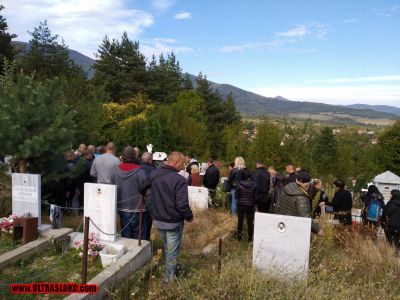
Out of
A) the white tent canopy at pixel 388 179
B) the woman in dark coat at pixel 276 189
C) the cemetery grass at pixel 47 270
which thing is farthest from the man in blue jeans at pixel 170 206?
the white tent canopy at pixel 388 179

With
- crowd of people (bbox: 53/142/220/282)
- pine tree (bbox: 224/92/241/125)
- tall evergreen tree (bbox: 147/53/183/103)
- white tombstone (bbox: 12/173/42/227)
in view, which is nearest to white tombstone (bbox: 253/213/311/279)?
crowd of people (bbox: 53/142/220/282)

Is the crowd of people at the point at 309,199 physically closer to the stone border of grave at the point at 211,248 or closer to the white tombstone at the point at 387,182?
the stone border of grave at the point at 211,248

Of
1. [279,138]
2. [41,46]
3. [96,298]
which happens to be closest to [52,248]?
[96,298]

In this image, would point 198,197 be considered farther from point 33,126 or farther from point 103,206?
point 33,126

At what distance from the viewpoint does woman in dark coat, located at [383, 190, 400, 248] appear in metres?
8.06

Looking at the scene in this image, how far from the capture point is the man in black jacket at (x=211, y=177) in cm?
1162

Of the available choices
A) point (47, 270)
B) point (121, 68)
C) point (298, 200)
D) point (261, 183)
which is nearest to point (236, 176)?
point (261, 183)

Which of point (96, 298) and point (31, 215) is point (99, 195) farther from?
point (96, 298)

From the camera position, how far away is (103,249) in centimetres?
615

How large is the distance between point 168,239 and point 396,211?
5398 millimetres

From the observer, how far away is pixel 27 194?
7.31 metres

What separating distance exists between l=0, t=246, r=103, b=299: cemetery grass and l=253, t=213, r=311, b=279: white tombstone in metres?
2.47

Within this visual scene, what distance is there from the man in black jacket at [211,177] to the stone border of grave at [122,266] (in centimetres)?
528

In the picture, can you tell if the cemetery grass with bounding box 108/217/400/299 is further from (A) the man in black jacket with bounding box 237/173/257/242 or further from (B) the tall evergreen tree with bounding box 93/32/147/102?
(B) the tall evergreen tree with bounding box 93/32/147/102
